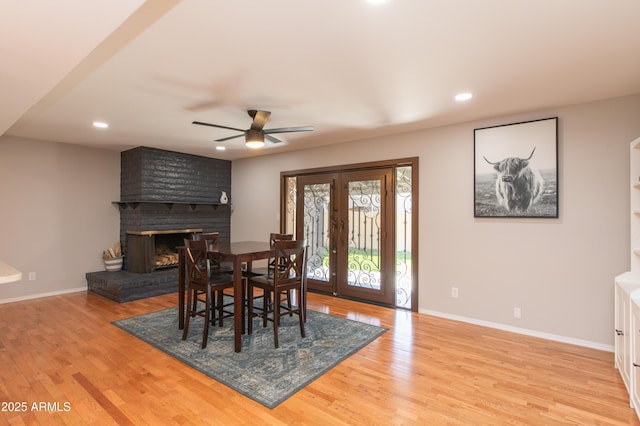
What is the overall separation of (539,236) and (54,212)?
666 cm

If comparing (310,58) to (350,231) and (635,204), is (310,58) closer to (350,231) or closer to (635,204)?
(635,204)

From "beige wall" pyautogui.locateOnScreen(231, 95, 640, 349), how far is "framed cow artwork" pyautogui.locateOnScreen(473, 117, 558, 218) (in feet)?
0.27

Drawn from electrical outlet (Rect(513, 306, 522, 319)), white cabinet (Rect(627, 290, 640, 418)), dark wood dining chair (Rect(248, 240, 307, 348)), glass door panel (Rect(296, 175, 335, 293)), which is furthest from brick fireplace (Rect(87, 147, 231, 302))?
white cabinet (Rect(627, 290, 640, 418))

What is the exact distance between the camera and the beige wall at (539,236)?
3.10 meters

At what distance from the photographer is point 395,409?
2.15 meters

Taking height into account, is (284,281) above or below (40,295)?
above

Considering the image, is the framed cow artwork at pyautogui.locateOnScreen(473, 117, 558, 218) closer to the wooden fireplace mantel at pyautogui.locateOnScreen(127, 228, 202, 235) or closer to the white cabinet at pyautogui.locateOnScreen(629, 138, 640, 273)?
the white cabinet at pyautogui.locateOnScreen(629, 138, 640, 273)

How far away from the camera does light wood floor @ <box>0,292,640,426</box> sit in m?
2.07

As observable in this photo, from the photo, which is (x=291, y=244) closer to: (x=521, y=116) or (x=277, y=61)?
(x=277, y=61)

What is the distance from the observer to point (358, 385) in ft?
8.02

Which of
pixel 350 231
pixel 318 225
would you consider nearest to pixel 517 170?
pixel 350 231

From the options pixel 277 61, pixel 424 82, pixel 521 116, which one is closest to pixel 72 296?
pixel 277 61

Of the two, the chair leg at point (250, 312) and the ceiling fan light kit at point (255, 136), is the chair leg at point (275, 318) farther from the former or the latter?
the ceiling fan light kit at point (255, 136)

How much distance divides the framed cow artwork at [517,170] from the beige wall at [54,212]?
580cm
